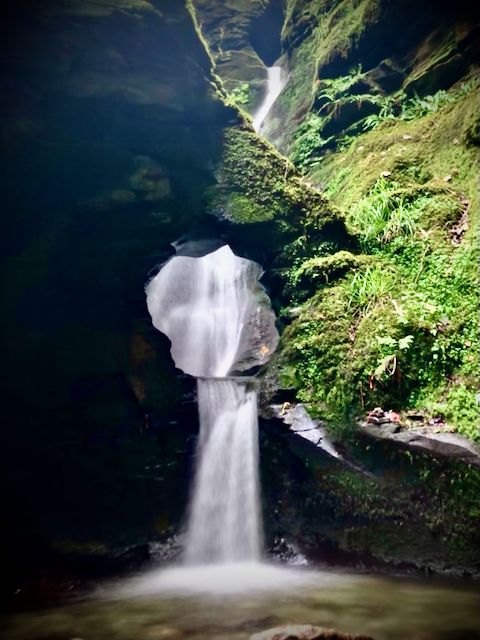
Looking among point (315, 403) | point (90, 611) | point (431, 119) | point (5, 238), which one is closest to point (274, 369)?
point (315, 403)

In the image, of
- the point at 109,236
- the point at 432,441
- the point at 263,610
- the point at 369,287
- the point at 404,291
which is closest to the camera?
the point at 263,610

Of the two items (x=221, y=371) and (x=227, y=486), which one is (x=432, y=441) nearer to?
(x=227, y=486)

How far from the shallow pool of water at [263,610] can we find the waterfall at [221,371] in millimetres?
676

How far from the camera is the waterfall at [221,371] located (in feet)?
16.6

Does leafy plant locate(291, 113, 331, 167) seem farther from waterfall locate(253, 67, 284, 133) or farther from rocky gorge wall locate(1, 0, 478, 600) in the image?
waterfall locate(253, 67, 284, 133)

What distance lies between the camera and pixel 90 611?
3.74 metres

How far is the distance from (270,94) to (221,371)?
9961mm

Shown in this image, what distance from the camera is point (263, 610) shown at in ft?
11.2

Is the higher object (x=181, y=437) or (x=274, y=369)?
(x=274, y=369)

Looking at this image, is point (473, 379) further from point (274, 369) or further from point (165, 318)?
point (165, 318)

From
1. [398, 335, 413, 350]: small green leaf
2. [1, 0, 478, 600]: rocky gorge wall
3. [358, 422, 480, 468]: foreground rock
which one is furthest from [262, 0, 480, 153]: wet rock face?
[358, 422, 480, 468]: foreground rock

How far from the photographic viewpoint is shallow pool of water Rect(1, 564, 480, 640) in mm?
2938

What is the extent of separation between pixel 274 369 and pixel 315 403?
0.87 m

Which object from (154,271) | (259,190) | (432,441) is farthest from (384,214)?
(154,271)
